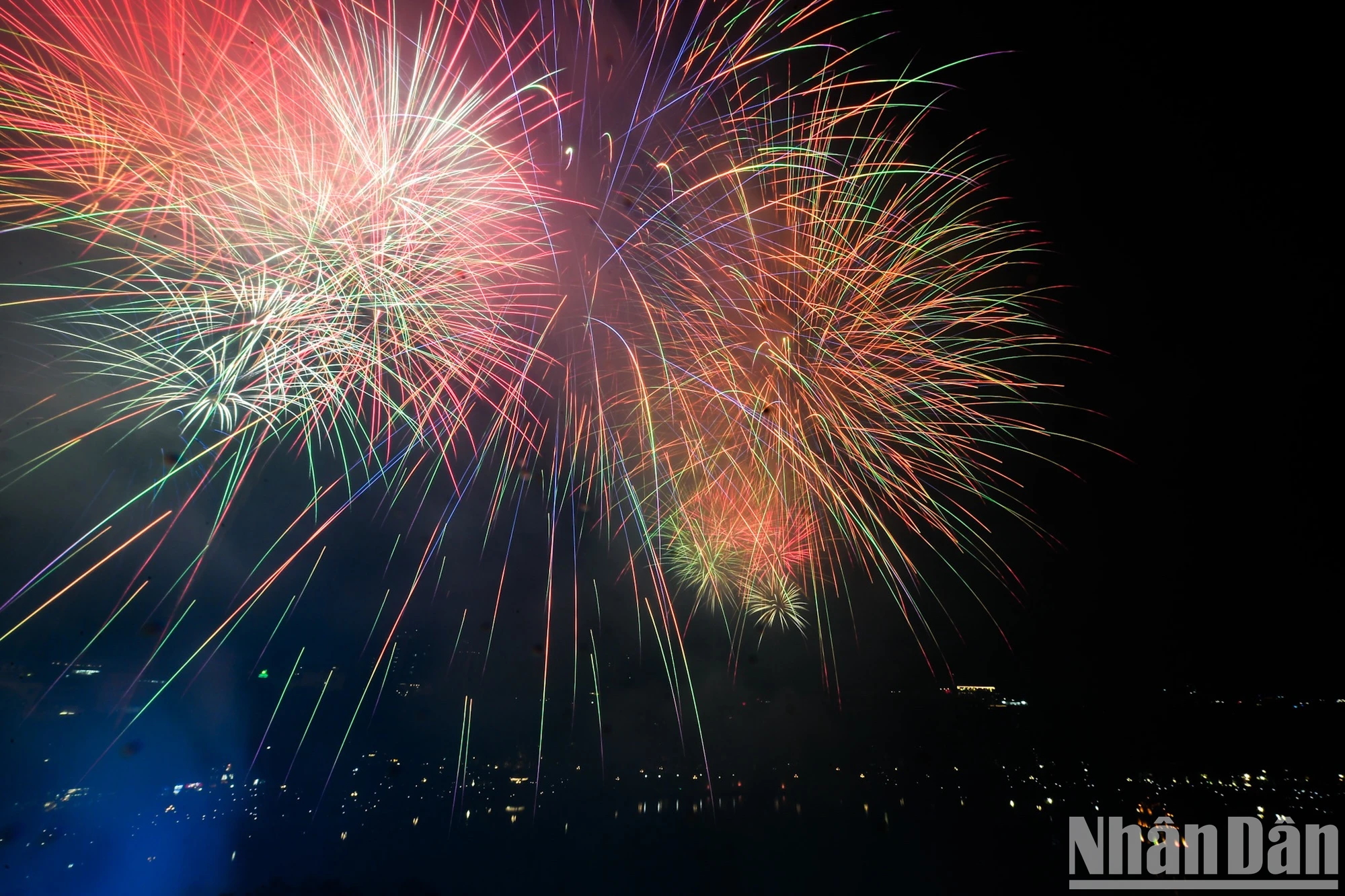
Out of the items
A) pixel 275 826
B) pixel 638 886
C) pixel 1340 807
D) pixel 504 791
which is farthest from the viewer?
pixel 504 791

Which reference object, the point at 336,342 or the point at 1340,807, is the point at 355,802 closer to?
the point at 336,342

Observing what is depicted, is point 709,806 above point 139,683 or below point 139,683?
below

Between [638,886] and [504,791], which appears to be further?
[504,791]

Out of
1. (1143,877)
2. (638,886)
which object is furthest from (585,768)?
(1143,877)

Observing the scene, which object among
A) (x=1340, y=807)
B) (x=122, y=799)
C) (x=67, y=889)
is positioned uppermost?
(x=67, y=889)

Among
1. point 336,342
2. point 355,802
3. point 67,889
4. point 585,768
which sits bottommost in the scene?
point 585,768

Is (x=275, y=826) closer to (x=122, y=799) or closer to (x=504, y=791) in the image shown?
(x=122, y=799)

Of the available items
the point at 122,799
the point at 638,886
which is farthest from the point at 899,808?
the point at 122,799

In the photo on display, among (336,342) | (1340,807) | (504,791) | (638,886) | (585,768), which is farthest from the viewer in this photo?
(585,768)

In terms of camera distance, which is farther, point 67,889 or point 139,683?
point 139,683

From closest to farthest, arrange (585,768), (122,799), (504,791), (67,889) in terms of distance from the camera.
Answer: (67,889), (122,799), (504,791), (585,768)
